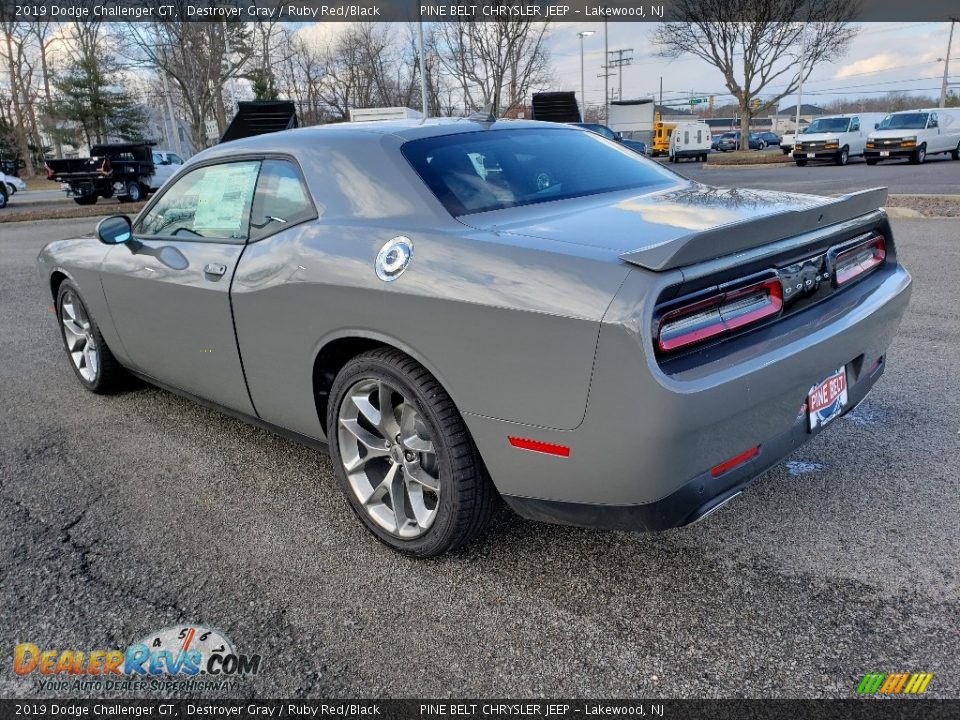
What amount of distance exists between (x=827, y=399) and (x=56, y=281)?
457cm

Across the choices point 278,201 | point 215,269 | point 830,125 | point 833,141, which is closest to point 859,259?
point 278,201

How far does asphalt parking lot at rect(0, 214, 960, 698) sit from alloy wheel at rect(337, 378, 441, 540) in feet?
0.56

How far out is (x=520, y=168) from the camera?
303 centimetres

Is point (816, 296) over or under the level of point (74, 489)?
over

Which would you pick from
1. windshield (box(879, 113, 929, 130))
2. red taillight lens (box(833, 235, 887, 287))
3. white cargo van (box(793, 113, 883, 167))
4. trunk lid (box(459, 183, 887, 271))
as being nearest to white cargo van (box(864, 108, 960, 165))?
windshield (box(879, 113, 929, 130))

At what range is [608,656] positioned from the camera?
213cm

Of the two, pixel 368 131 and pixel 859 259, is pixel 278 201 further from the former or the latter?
pixel 859 259

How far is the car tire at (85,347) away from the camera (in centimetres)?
439

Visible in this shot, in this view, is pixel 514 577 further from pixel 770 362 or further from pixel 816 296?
pixel 816 296

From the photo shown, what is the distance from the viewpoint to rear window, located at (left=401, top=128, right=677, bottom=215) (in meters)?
2.75

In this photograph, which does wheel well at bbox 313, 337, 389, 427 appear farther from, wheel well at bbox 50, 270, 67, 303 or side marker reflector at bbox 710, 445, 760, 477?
wheel well at bbox 50, 270, 67, 303

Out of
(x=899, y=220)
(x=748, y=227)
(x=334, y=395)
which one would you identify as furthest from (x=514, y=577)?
(x=899, y=220)

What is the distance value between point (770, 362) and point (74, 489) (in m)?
3.04

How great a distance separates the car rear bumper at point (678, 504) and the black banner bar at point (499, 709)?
484mm
